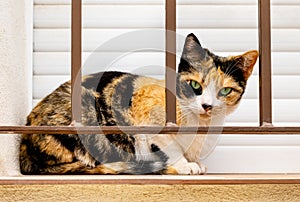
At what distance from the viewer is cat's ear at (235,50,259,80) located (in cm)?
202

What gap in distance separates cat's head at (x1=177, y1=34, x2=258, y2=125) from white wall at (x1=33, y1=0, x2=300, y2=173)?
0.22 metres

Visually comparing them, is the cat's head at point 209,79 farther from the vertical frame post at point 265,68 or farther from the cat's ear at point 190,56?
the vertical frame post at point 265,68

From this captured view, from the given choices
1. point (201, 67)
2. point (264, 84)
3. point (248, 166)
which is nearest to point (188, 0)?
point (201, 67)

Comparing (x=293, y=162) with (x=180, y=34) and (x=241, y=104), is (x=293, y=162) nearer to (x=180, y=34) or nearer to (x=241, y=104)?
(x=241, y=104)

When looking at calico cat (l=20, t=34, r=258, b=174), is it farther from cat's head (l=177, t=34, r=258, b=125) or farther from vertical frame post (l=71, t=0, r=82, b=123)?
vertical frame post (l=71, t=0, r=82, b=123)

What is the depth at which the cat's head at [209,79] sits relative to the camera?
6.57 feet

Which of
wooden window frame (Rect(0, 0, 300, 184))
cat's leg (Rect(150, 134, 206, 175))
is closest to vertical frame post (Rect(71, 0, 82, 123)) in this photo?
wooden window frame (Rect(0, 0, 300, 184))

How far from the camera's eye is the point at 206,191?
1.34m

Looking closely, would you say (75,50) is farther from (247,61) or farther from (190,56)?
(247,61)

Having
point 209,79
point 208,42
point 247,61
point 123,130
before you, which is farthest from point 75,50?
point 208,42

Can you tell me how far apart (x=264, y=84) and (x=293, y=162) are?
94 centimetres

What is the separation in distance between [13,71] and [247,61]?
0.92m

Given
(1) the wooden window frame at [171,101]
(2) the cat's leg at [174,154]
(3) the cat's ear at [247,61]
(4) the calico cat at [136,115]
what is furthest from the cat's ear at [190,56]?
(1) the wooden window frame at [171,101]

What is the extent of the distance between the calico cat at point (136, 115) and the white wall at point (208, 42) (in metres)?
0.17
